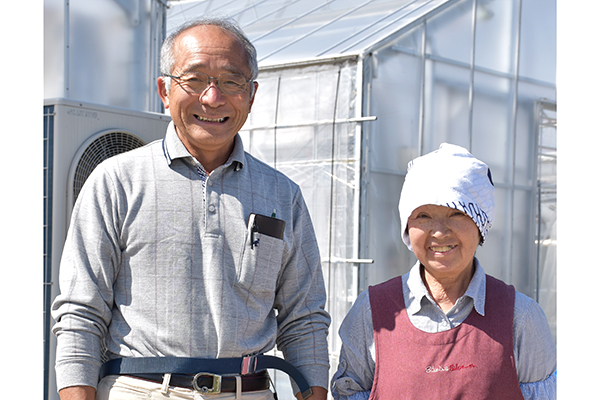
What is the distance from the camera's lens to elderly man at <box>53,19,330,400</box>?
1677 millimetres

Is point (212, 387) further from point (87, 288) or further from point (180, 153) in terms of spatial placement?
point (180, 153)

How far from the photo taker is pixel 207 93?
177 centimetres

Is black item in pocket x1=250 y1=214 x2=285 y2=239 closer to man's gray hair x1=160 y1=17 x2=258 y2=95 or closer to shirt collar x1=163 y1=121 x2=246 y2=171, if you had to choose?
shirt collar x1=163 y1=121 x2=246 y2=171

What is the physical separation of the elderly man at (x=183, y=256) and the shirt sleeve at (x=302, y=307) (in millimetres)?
47

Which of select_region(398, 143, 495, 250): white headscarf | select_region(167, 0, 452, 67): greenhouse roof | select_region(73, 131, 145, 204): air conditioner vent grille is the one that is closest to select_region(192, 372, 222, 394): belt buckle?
select_region(398, 143, 495, 250): white headscarf

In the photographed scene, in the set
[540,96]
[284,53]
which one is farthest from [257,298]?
[540,96]

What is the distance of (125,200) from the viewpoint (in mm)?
1741

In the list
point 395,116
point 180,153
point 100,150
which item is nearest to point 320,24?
point 395,116

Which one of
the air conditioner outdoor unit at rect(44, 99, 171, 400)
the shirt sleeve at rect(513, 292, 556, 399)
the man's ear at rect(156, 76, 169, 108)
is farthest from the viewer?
the air conditioner outdoor unit at rect(44, 99, 171, 400)

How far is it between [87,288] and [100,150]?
0.79 m

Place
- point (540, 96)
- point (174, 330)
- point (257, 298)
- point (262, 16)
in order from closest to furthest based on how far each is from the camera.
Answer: point (174, 330) < point (257, 298) < point (540, 96) < point (262, 16)

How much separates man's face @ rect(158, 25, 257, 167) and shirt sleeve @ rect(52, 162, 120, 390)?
10.5 inches
